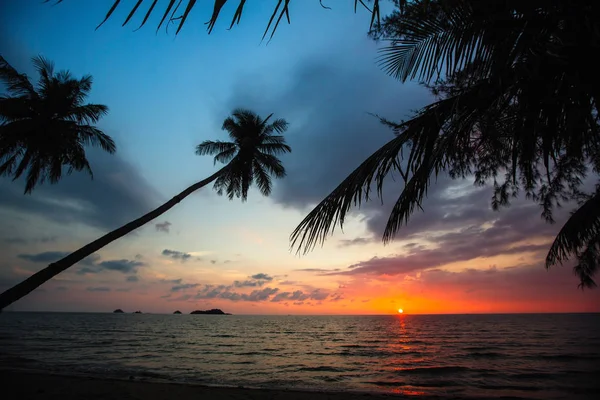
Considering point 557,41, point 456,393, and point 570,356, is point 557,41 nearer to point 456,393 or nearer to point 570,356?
point 456,393

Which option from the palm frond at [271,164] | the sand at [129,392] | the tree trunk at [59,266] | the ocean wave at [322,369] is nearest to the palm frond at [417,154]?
the sand at [129,392]

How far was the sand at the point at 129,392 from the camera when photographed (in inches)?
217

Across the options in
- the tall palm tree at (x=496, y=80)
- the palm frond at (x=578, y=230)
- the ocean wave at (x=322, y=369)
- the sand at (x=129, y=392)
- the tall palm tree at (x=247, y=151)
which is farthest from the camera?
the tall palm tree at (x=247, y=151)

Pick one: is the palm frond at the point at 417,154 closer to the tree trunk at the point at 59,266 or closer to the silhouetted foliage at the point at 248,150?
the tree trunk at the point at 59,266

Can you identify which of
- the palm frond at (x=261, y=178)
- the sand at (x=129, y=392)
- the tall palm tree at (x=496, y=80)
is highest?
the palm frond at (x=261, y=178)

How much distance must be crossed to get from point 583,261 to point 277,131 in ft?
51.6

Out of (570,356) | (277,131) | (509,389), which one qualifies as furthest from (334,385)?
(277,131)

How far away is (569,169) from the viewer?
610 cm

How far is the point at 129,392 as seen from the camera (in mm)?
5801

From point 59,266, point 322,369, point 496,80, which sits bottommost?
point 322,369

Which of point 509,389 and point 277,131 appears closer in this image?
point 509,389

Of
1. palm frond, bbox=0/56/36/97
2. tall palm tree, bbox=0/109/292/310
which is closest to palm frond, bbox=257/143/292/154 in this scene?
tall palm tree, bbox=0/109/292/310

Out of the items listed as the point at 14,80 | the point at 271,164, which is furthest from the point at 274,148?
the point at 14,80

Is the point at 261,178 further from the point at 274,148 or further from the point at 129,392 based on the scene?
the point at 129,392
